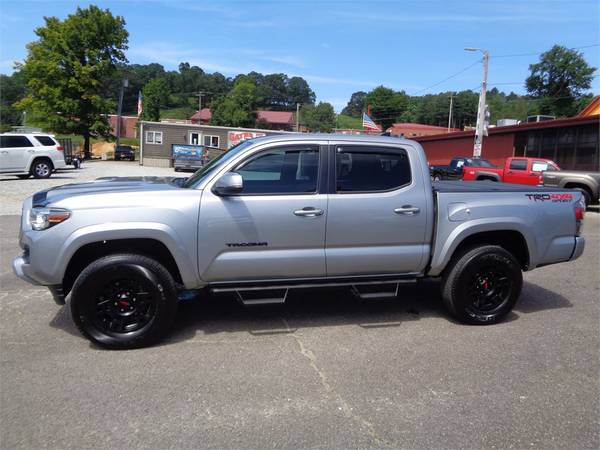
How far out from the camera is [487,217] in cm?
474

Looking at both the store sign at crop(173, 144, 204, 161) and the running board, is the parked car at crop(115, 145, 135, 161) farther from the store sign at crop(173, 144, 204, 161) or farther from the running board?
the running board

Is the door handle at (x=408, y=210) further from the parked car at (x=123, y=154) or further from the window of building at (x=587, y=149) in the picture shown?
the parked car at (x=123, y=154)

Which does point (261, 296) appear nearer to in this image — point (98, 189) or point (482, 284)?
point (98, 189)

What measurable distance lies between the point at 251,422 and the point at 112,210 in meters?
2.06

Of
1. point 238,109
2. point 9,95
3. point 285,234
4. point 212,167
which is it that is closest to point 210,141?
point 212,167

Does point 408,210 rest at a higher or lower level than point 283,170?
lower

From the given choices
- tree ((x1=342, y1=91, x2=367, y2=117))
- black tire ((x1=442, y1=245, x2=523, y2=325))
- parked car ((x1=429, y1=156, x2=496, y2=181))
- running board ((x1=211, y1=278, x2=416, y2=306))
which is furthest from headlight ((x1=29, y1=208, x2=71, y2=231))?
tree ((x1=342, y1=91, x2=367, y2=117))

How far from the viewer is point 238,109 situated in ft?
314

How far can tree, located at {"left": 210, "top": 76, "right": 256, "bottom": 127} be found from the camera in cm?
9425

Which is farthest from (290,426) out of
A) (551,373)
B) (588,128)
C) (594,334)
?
(588,128)

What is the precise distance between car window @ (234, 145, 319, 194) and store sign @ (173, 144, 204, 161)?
109 ft

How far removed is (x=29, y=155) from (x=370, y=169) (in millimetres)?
18926

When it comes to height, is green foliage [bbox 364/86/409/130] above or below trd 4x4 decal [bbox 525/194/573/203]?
above

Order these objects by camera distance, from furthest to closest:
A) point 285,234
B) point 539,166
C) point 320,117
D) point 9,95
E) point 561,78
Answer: point 9,95, point 320,117, point 561,78, point 539,166, point 285,234
